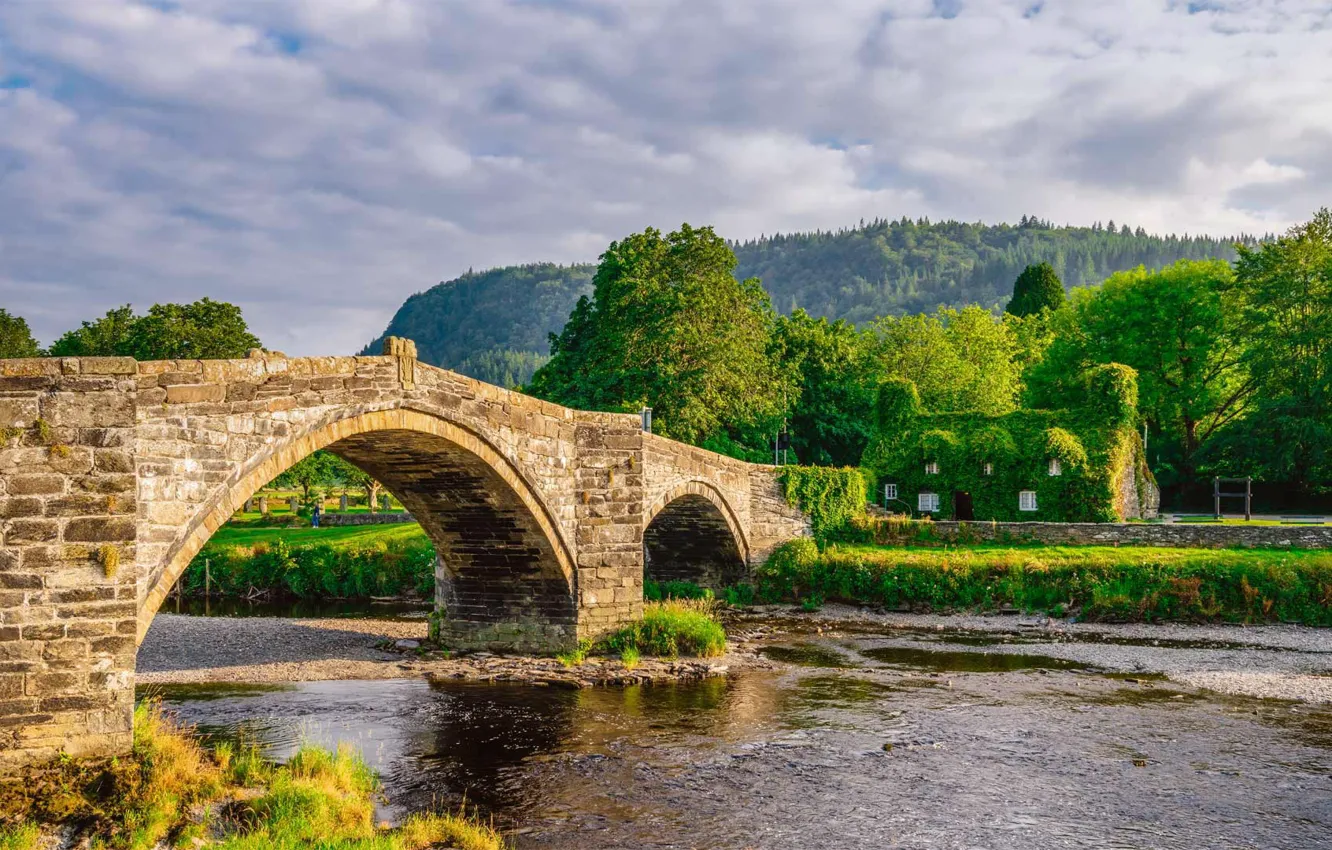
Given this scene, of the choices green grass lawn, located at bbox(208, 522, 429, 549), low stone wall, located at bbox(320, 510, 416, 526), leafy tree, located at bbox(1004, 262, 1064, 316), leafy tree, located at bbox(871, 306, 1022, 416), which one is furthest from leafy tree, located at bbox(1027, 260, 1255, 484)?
low stone wall, located at bbox(320, 510, 416, 526)

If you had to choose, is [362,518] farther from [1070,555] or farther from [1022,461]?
Answer: [1070,555]

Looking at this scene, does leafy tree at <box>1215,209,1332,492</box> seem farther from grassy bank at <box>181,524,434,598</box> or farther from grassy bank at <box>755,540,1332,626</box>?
grassy bank at <box>181,524,434,598</box>

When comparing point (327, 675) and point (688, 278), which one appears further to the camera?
point (688, 278)

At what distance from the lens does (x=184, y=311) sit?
43031 millimetres

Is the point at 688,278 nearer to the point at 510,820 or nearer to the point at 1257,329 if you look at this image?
the point at 1257,329

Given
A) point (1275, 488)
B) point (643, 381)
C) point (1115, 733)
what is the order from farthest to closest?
point (1275, 488) → point (643, 381) → point (1115, 733)

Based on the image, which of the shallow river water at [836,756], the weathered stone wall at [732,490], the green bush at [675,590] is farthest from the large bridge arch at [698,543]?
the shallow river water at [836,756]

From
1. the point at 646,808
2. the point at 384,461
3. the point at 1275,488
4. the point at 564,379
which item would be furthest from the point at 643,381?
the point at 1275,488

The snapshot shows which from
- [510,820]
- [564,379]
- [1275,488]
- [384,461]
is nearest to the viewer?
[510,820]

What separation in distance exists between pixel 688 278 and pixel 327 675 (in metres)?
21.5

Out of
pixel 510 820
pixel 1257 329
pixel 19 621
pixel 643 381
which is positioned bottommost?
pixel 510 820

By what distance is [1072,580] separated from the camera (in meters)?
25.8

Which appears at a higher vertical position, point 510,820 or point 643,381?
point 643,381

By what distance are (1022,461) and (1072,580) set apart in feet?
30.3
